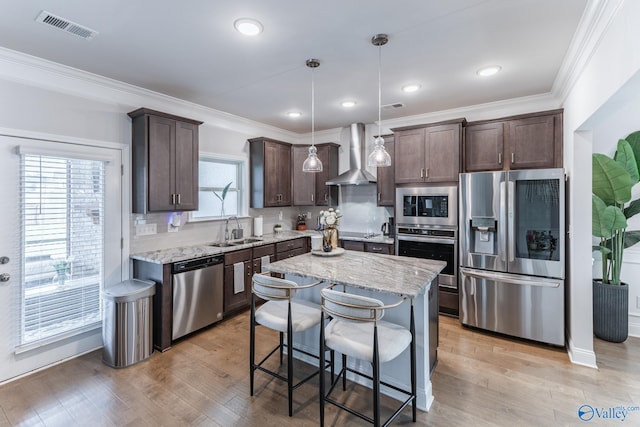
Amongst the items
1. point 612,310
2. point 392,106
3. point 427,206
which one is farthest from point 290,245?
point 612,310

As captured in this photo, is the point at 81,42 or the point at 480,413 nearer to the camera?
the point at 480,413

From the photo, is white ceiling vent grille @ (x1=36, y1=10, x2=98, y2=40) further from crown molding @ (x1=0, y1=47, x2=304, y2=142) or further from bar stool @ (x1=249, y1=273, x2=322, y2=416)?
bar stool @ (x1=249, y1=273, x2=322, y2=416)

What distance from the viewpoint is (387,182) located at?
15.4ft

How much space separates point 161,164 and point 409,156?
3121 millimetres

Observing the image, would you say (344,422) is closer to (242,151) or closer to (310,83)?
(310,83)

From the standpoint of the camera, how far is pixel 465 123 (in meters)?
3.95

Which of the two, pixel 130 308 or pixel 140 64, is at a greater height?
pixel 140 64

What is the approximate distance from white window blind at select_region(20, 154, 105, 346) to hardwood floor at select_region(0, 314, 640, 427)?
43 centimetres

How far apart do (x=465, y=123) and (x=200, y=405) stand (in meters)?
4.15

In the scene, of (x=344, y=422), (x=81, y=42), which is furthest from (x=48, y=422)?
(x=81, y=42)

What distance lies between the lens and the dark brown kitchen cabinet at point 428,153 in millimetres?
3900

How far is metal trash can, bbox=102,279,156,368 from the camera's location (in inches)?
112

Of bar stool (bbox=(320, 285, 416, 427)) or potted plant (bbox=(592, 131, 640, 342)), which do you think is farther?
potted plant (bbox=(592, 131, 640, 342))

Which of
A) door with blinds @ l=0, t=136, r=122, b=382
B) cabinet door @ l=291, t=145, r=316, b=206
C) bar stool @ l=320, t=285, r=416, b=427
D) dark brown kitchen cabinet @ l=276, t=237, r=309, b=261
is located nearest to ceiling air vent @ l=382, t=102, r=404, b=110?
cabinet door @ l=291, t=145, r=316, b=206
